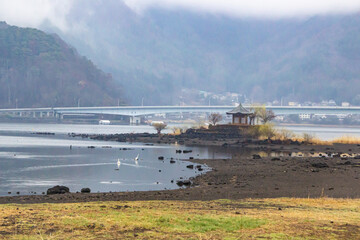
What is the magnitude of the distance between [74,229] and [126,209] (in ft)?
14.5

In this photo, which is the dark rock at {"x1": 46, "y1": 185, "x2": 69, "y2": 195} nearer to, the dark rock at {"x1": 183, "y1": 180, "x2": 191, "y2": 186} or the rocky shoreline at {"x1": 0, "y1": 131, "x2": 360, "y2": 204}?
the rocky shoreline at {"x1": 0, "y1": 131, "x2": 360, "y2": 204}

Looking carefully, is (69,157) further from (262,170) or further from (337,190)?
(337,190)

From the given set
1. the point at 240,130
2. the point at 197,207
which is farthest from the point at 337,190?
the point at 240,130

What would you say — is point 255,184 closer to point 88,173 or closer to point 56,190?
point 56,190

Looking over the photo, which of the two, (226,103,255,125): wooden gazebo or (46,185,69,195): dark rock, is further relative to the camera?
(226,103,255,125): wooden gazebo

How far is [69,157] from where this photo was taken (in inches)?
2399

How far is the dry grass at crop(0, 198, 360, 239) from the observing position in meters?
15.2

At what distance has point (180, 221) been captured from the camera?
17000 mm

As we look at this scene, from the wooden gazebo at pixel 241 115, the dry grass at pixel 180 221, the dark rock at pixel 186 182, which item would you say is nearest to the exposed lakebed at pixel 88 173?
the dark rock at pixel 186 182

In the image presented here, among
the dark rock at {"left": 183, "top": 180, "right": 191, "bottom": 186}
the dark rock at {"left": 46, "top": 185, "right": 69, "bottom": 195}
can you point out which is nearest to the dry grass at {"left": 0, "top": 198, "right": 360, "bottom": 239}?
the dark rock at {"left": 46, "top": 185, "right": 69, "bottom": 195}

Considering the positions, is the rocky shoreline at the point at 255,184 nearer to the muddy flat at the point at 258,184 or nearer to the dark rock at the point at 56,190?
the muddy flat at the point at 258,184

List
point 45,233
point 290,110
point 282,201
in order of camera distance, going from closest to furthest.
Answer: point 45,233
point 282,201
point 290,110

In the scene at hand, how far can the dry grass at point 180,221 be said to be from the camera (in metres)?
15.2

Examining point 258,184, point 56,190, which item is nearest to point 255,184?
point 258,184
